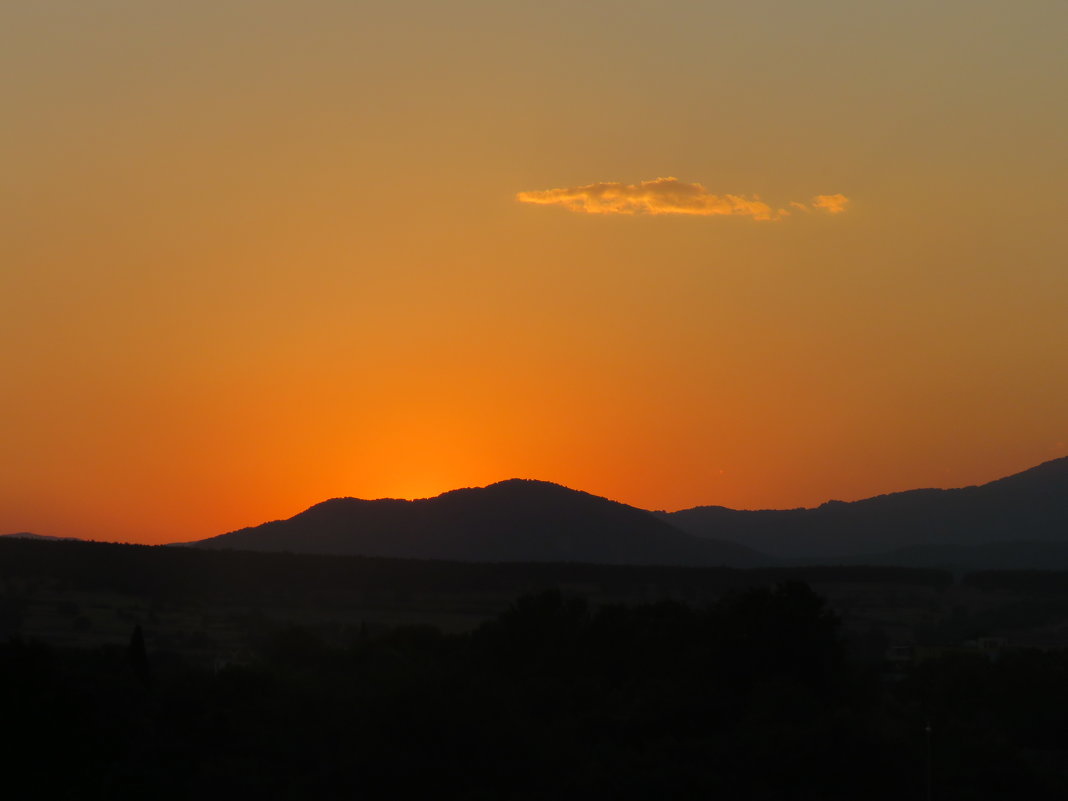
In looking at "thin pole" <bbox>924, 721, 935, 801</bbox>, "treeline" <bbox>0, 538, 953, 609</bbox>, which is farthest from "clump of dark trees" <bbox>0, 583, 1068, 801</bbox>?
"treeline" <bbox>0, 538, 953, 609</bbox>

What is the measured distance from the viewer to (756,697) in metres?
48.2

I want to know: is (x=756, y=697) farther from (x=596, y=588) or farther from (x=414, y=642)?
(x=596, y=588)

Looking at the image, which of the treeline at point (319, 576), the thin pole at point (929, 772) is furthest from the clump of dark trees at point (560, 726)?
the treeline at point (319, 576)

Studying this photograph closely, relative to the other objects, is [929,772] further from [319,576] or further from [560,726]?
[319,576]

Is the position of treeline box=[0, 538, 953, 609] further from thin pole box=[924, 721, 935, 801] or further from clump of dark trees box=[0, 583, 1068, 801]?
thin pole box=[924, 721, 935, 801]

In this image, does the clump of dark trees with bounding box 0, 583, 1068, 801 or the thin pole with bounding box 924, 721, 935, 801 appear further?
the thin pole with bounding box 924, 721, 935, 801

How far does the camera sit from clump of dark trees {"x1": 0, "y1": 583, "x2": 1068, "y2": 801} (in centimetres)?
3931

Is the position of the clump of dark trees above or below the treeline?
below

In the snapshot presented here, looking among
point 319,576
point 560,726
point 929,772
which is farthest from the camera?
point 319,576

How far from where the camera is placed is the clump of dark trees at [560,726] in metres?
39.3

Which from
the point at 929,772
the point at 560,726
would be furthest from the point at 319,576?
the point at 929,772

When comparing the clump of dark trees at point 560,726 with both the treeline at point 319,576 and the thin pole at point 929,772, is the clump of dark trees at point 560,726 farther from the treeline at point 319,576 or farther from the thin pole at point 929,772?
the treeline at point 319,576

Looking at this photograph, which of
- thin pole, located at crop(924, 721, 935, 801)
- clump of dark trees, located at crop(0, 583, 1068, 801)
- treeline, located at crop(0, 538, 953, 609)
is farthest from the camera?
treeline, located at crop(0, 538, 953, 609)

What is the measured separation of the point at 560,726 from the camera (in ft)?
152
